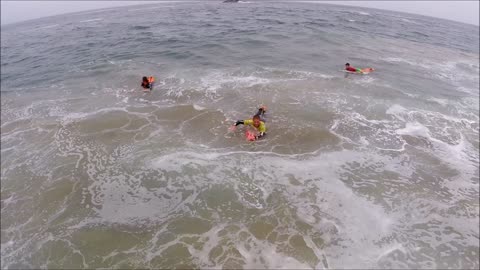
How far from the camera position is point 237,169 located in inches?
511

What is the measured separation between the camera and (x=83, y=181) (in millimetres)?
12562

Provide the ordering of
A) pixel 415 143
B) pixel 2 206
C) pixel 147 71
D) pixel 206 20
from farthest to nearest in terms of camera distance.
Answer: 1. pixel 206 20
2. pixel 147 71
3. pixel 415 143
4. pixel 2 206

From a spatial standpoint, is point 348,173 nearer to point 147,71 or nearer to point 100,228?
point 100,228

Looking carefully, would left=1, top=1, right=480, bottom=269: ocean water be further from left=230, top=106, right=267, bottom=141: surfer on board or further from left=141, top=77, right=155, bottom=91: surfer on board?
left=141, top=77, right=155, bottom=91: surfer on board

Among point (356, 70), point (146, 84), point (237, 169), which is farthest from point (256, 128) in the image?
point (356, 70)

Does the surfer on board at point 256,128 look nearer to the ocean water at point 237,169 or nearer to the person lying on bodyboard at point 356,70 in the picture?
the ocean water at point 237,169

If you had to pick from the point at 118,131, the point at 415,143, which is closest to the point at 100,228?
the point at 118,131

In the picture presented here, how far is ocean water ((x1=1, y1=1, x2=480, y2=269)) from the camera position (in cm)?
957

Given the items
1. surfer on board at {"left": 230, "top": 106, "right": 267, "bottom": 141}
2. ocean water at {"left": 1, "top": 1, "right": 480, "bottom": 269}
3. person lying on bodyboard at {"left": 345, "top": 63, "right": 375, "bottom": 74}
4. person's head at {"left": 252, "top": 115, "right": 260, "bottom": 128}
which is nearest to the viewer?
ocean water at {"left": 1, "top": 1, "right": 480, "bottom": 269}

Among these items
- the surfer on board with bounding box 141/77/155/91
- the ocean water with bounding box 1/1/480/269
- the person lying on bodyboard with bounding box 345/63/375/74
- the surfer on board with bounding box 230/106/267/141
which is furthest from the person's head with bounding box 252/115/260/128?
the person lying on bodyboard with bounding box 345/63/375/74

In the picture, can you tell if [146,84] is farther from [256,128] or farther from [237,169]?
[237,169]

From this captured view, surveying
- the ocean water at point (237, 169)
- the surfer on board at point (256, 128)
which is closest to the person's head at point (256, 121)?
the surfer on board at point (256, 128)

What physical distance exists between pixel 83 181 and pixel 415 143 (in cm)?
1584

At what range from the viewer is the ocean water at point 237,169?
957 cm
